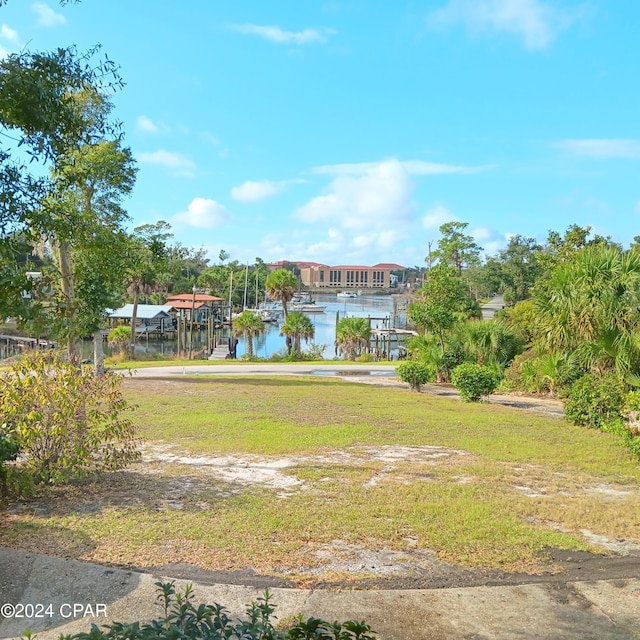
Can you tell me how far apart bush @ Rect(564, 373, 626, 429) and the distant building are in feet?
570

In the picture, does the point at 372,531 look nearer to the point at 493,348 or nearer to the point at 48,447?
the point at 48,447

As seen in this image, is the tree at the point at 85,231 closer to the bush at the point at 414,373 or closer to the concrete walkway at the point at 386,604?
the concrete walkway at the point at 386,604

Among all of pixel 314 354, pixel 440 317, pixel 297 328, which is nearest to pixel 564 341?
pixel 440 317

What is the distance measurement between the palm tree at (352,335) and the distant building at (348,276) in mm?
148802

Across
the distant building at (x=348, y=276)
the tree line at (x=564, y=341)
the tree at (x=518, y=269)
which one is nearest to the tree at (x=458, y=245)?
the tree at (x=518, y=269)

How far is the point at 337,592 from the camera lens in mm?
4070

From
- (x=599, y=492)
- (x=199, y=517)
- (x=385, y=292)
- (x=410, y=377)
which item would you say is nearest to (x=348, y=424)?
(x=599, y=492)

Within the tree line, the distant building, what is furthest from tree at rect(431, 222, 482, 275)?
the distant building

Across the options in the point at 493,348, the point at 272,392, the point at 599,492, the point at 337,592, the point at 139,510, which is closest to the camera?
the point at 337,592

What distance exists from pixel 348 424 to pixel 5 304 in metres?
8.56

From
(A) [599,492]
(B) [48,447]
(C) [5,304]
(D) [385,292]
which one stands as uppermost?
(D) [385,292]

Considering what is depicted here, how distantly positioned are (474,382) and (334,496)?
32.5 feet

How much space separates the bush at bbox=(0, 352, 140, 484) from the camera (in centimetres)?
587

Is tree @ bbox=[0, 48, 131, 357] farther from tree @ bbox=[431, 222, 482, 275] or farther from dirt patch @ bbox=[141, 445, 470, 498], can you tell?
tree @ bbox=[431, 222, 482, 275]
